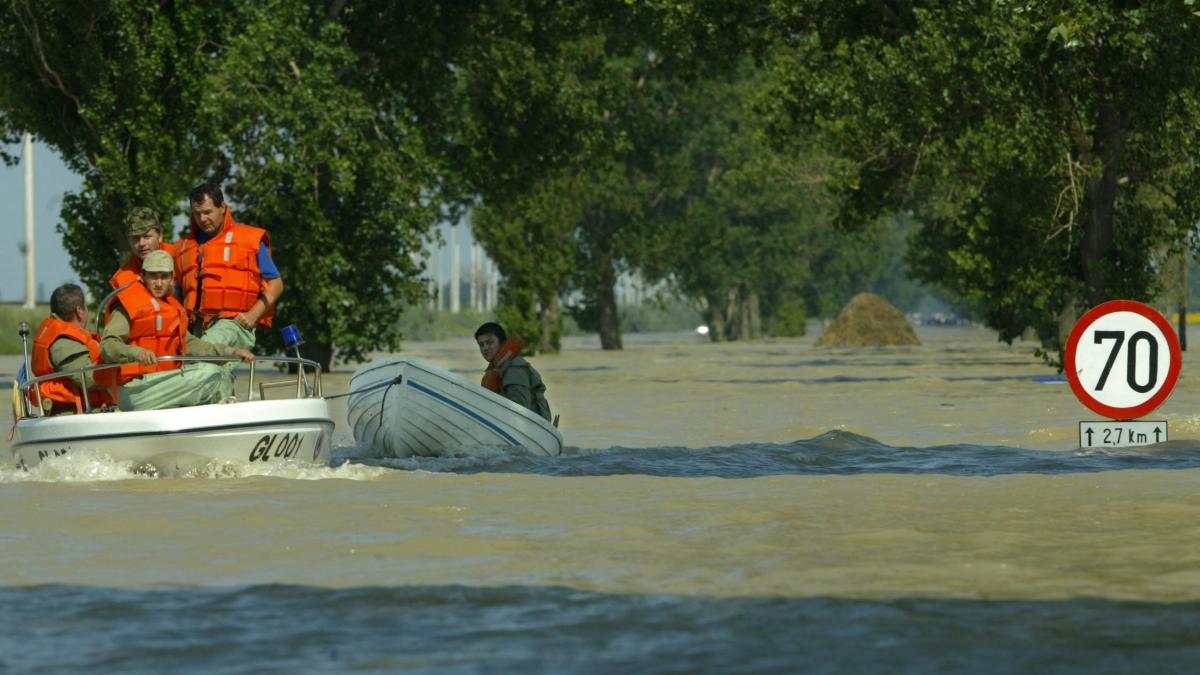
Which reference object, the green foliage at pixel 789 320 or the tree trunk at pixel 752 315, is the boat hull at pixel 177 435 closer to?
the tree trunk at pixel 752 315

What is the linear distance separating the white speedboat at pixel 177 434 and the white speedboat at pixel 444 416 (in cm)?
244

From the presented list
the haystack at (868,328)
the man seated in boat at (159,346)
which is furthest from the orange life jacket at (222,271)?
the haystack at (868,328)

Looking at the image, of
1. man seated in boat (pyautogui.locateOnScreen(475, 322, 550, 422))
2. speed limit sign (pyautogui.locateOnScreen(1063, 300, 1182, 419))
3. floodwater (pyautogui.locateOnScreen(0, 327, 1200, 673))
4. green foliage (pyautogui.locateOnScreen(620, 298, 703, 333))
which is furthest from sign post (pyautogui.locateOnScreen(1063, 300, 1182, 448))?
green foliage (pyautogui.locateOnScreen(620, 298, 703, 333))

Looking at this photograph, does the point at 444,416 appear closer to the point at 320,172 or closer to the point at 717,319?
the point at 320,172

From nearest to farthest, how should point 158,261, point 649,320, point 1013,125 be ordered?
point 158,261 → point 1013,125 → point 649,320

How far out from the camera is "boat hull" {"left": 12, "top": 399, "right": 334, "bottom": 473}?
14.0m

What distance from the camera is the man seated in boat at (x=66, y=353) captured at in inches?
573

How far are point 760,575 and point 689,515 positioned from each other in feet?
9.08

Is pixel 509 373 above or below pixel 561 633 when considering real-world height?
above

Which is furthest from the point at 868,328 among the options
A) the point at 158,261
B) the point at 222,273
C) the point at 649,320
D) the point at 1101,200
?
the point at 649,320

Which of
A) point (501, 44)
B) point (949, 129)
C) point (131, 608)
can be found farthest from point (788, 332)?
point (131, 608)

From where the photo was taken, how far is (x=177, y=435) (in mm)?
14117

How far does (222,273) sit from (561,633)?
7.23 m

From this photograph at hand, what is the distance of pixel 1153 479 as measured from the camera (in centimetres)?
1416
